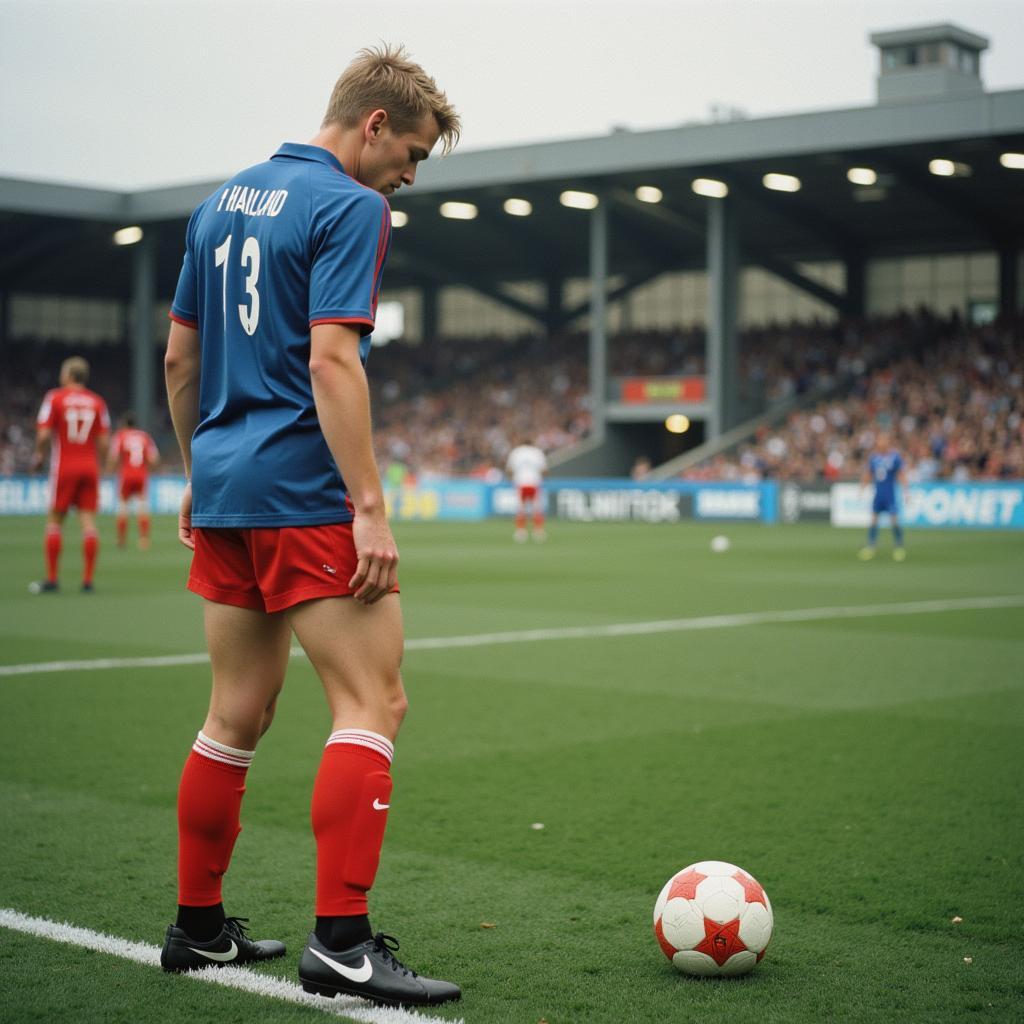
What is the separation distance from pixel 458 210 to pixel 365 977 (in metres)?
46.3

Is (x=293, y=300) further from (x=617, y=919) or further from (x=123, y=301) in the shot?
(x=123, y=301)

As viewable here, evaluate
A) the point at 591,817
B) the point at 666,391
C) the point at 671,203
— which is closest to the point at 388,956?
the point at 591,817

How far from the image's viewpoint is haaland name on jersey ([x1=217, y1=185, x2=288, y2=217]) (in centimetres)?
364

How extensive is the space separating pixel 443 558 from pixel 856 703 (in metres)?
14.8

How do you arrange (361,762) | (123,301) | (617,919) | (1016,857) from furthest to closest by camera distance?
(123,301)
(1016,857)
(617,919)
(361,762)

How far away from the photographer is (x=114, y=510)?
43.0 metres

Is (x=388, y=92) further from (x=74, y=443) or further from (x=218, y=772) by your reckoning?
(x=74, y=443)

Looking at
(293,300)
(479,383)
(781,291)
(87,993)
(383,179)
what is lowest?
(87,993)

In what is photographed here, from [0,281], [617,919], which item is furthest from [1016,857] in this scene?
[0,281]

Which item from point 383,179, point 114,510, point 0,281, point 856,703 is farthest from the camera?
point 0,281

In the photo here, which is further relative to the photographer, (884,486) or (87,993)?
(884,486)

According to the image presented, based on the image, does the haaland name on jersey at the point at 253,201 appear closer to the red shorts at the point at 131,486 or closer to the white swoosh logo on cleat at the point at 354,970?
the white swoosh logo on cleat at the point at 354,970

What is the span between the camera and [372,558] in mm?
3525

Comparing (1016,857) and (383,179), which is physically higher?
(383,179)
